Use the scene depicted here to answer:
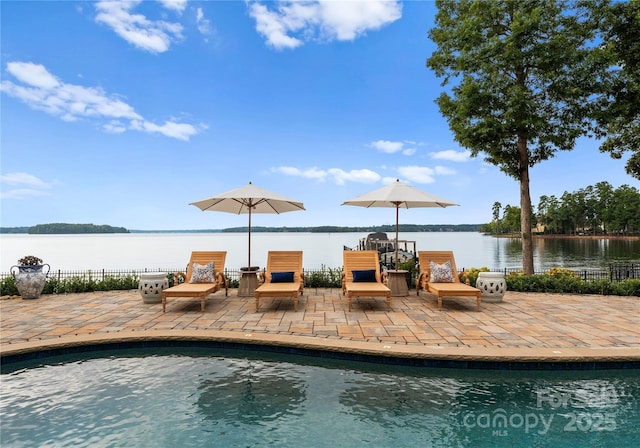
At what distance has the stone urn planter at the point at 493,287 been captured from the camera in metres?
7.55

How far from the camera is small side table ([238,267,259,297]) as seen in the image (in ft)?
27.4

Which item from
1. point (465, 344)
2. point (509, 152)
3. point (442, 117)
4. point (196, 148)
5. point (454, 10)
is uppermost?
point (454, 10)

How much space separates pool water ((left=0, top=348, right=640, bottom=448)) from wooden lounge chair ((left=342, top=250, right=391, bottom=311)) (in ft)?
7.73

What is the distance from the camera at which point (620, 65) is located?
11.0 m

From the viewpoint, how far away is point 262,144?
76.4 ft

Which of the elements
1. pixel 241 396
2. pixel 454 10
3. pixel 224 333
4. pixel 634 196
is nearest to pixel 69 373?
pixel 224 333

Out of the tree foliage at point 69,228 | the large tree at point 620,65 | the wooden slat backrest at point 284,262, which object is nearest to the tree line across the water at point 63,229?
the tree foliage at point 69,228

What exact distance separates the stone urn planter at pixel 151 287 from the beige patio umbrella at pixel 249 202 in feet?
6.41

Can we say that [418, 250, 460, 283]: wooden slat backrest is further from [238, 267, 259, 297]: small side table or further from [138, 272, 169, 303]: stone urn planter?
[138, 272, 169, 303]: stone urn planter

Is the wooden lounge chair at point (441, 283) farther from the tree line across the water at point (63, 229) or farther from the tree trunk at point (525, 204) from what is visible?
the tree line across the water at point (63, 229)

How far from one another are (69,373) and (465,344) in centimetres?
502

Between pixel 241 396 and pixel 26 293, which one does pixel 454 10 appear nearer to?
pixel 241 396

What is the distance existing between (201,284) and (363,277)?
351 cm

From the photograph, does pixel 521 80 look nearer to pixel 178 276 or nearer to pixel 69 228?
pixel 178 276
